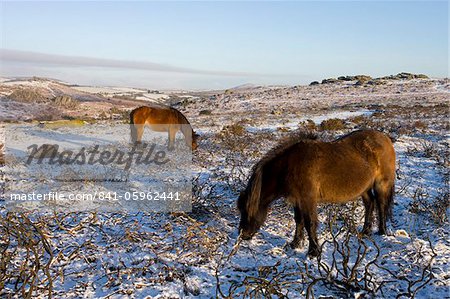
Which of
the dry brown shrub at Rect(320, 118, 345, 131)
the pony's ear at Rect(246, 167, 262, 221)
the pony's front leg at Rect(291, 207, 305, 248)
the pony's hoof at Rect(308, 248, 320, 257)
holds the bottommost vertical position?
the pony's hoof at Rect(308, 248, 320, 257)

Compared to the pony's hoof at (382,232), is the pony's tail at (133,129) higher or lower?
higher

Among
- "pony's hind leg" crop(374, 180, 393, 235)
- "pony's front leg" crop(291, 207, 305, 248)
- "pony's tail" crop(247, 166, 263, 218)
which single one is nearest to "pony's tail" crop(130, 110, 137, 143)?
"pony's tail" crop(247, 166, 263, 218)

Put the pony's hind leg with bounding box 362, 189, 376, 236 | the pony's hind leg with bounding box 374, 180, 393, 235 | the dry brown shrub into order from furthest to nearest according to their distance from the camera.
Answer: the dry brown shrub → the pony's hind leg with bounding box 362, 189, 376, 236 → the pony's hind leg with bounding box 374, 180, 393, 235

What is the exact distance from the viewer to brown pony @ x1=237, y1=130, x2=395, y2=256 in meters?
4.11

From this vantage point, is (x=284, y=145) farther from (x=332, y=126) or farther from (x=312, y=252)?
A: (x=332, y=126)

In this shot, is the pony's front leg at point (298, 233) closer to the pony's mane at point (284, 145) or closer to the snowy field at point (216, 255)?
the snowy field at point (216, 255)

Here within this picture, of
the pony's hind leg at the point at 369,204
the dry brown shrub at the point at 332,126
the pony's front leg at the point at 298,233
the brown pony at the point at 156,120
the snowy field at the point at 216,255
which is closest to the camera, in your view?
the snowy field at the point at 216,255

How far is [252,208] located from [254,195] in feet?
0.55

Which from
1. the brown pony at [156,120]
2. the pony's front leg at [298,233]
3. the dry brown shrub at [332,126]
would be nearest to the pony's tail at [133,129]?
the brown pony at [156,120]

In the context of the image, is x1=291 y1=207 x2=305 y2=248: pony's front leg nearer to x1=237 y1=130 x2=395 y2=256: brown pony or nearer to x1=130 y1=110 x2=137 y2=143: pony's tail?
x1=237 y1=130 x2=395 y2=256: brown pony

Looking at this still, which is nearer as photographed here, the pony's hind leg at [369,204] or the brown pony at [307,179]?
the brown pony at [307,179]

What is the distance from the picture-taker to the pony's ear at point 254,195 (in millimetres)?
4195

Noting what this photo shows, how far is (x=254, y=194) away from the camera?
166 inches

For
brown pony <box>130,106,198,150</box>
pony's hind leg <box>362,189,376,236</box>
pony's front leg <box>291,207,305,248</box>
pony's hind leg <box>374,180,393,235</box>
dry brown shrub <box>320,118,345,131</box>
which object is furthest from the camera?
dry brown shrub <box>320,118,345,131</box>
